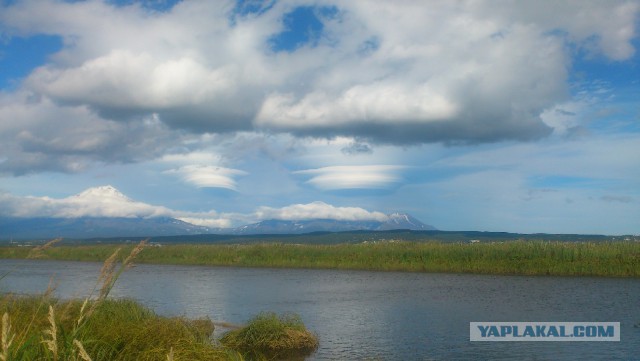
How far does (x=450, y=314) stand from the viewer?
31.0 m

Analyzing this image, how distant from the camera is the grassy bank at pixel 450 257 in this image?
5266 cm

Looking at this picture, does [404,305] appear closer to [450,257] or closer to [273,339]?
[273,339]

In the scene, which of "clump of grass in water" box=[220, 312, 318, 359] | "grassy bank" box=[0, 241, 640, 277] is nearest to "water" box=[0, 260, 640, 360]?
"clump of grass in water" box=[220, 312, 318, 359]

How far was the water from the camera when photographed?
21.8m

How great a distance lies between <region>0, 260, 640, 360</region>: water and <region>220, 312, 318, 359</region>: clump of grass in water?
2.40ft

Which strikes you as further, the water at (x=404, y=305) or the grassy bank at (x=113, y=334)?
the water at (x=404, y=305)

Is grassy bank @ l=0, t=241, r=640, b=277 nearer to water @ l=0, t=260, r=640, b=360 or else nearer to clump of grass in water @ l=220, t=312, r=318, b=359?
water @ l=0, t=260, r=640, b=360

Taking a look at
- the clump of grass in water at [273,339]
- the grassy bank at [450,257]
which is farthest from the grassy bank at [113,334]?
the grassy bank at [450,257]

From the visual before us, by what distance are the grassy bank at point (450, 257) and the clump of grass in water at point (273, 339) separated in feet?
85.6

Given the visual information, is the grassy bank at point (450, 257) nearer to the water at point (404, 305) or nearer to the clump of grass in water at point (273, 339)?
the water at point (404, 305)

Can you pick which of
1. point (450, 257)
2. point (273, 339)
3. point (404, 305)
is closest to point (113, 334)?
point (273, 339)

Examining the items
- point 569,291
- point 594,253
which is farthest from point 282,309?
point 594,253

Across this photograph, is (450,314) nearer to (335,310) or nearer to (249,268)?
(335,310)

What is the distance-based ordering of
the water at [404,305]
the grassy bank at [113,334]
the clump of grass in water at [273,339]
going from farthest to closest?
the water at [404,305] < the clump of grass in water at [273,339] < the grassy bank at [113,334]
